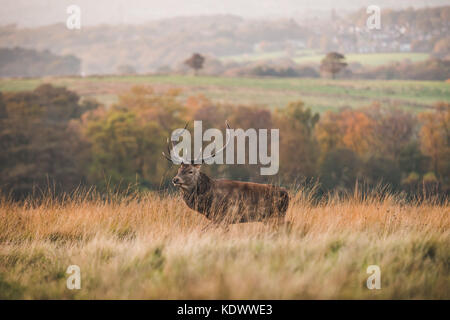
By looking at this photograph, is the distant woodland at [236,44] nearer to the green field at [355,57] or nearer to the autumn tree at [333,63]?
the green field at [355,57]

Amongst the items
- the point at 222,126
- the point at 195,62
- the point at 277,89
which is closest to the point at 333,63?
the point at 277,89

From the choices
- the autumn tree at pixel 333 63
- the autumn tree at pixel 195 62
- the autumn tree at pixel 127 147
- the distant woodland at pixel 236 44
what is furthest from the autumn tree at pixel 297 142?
the autumn tree at pixel 195 62

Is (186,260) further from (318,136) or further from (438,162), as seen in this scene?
A: (318,136)

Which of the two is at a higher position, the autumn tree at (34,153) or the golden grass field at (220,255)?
the golden grass field at (220,255)

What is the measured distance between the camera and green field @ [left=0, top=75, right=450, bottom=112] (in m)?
77.5

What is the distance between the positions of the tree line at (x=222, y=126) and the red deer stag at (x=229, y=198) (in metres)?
36.4

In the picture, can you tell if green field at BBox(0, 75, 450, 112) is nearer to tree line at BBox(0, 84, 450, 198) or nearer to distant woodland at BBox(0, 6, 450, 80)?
distant woodland at BBox(0, 6, 450, 80)

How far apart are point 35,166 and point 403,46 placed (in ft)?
267

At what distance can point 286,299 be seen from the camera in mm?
4574

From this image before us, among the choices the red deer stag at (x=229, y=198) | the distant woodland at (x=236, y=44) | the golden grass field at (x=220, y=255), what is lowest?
the golden grass field at (x=220, y=255)

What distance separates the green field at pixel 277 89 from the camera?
77500 millimetres

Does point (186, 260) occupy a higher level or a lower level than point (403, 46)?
lower

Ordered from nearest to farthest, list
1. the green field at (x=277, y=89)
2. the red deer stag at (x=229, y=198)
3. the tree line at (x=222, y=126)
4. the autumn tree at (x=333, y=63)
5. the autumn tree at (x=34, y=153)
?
the red deer stag at (x=229, y=198)
the autumn tree at (x=34, y=153)
the tree line at (x=222, y=126)
the green field at (x=277, y=89)
the autumn tree at (x=333, y=63)
